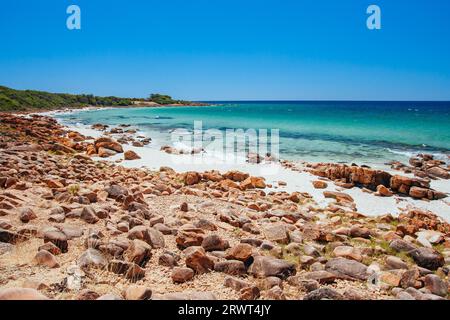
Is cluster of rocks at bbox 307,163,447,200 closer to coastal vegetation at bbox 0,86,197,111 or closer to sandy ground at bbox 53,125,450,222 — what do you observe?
sandy ground at bbox 53,125,450,222

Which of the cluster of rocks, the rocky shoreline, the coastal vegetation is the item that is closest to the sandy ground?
the cluster of rocks

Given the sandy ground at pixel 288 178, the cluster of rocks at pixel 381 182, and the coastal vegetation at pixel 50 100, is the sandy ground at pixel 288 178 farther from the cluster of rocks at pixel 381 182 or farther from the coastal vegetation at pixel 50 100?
the coastal vegetation at pixel 50 100

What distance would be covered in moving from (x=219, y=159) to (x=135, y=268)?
42.8 feet

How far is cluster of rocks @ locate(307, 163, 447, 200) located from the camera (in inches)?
434

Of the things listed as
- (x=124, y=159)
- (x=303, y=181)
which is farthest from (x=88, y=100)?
(x=303, y=181)

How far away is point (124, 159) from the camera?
51.1 feet

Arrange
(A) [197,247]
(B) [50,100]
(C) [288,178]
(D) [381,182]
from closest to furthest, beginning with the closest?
(A) [197,247] → (D) [381,182] → (C) [288,178] → (B) [50,100]

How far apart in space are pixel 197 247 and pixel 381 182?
32.6ft

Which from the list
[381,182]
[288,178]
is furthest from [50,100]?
[381,182]

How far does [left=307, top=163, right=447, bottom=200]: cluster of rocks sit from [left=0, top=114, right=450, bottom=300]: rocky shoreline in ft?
9.62

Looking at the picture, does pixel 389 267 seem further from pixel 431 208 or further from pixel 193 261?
pixel 431 208

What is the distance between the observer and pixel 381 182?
11.9 meters

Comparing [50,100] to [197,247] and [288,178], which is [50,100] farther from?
[197,247]

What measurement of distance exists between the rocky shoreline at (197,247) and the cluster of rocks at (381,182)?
2.93 meters
